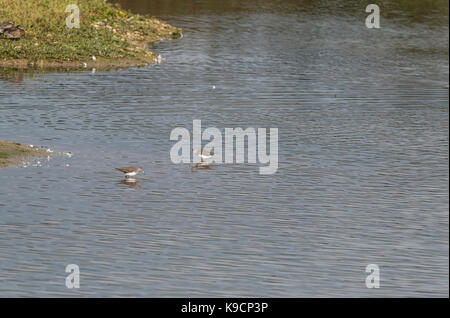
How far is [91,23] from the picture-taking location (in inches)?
2190

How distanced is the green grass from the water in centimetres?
264

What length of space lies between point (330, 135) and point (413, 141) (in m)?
2.86

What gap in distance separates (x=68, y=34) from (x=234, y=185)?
26027 millimetres

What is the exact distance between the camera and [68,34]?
51.3m

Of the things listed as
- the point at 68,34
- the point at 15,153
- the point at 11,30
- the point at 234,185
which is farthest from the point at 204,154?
the point at 68,34

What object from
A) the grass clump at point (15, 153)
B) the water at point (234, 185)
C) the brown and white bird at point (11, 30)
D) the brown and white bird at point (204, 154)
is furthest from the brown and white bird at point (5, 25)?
the brown and white bird at point (204, 154)

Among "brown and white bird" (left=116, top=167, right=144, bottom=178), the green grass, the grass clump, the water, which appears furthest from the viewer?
the green grass

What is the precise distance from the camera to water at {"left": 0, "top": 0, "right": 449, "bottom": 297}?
67.3ft

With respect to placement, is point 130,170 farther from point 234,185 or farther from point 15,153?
point 15,153

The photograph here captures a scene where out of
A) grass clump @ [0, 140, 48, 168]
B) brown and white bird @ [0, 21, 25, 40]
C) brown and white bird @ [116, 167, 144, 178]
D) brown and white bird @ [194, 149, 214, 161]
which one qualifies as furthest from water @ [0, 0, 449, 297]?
brown and white bird @ [0, 21, 25, 40]

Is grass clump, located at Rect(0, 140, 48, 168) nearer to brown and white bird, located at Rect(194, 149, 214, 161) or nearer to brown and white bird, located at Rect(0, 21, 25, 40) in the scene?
brown and white bird, located at Rect(194, 149, 214, 161)

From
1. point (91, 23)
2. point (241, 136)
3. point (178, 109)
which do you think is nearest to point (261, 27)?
point (91, 23)

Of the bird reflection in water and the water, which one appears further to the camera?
the bird reflection in water

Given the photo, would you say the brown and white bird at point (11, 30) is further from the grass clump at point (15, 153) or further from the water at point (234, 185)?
the grass clump at point (15, 153)
